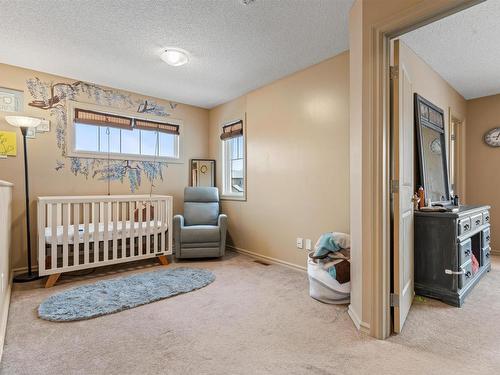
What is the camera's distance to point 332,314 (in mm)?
2133

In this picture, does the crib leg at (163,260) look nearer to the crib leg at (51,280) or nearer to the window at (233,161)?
the crib leg at (51,280)

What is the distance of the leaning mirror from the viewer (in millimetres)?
4672

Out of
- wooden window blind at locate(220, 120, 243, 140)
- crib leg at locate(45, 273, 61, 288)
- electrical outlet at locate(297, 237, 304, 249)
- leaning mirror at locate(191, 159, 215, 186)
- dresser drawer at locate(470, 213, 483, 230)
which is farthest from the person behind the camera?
leaning mirror at locate(191, 159, 215, 186)

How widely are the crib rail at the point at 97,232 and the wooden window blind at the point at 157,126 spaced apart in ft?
4.04

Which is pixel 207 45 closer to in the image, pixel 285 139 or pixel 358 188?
pixel 285 139

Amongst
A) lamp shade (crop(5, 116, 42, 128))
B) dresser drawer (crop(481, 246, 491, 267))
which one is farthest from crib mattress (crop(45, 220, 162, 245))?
dresser drawer (crop(481, 246, 491, 267))

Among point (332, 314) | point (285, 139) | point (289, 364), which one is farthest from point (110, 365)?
point (285, 139)

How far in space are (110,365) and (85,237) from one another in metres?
1.79

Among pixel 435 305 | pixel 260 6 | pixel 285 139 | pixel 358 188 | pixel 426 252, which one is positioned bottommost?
pixel 435 305

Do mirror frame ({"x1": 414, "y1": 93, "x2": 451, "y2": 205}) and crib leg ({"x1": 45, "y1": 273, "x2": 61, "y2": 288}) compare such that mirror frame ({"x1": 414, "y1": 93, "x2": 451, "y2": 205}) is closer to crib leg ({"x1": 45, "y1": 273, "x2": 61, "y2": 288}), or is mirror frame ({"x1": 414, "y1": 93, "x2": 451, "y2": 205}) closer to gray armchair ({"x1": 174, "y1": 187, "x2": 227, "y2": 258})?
gray armchair ({"x1": 174, "y1": 187, "x2": 227, "y2": 258})

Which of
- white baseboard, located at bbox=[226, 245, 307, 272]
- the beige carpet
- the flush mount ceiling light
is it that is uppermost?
the flush mount ceiling light

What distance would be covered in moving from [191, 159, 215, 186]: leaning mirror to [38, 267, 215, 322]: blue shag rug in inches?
72.6

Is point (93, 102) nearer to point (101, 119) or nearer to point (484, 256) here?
point (101, 119)

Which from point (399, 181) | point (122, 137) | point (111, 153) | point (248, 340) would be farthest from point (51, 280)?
point (399, 181)
